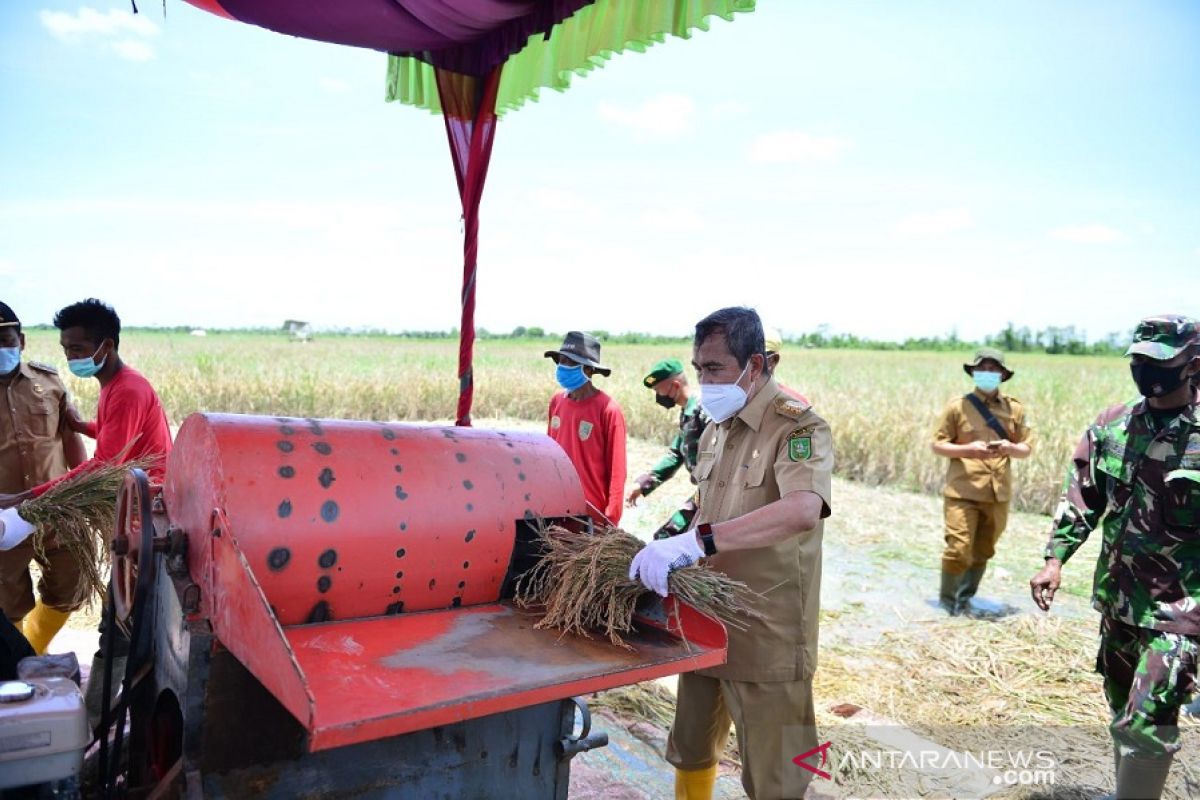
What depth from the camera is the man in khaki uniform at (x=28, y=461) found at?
4.32 meters

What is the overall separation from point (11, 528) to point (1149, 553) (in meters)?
4.53

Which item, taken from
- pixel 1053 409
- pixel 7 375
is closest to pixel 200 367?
pixel 7 375

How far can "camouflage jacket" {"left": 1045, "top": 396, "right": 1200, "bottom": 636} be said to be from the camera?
3.23 m

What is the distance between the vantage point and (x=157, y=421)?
4113 millimetres

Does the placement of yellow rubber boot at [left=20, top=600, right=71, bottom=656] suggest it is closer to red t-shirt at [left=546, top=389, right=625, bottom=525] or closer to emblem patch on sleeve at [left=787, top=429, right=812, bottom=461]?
red t-shirt at [left=546, top=389, right=625, bottom=525]

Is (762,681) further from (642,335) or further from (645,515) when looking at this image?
(642,335)

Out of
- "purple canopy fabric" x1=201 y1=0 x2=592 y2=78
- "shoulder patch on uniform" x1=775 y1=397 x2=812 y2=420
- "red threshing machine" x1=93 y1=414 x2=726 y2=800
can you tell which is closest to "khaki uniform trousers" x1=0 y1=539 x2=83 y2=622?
"red threshing machine" x1=93 y1=414 x2=726 y2=800

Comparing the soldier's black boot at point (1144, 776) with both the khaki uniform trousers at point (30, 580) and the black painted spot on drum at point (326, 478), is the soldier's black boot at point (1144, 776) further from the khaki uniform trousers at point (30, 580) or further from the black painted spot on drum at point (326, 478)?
the khaki uniform trousers at point (30, 580)

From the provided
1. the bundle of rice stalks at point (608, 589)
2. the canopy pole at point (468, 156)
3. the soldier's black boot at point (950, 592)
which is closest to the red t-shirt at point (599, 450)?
the canopy pole at point (468, 156)

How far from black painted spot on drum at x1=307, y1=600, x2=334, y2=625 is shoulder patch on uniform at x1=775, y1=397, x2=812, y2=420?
5.26 feet

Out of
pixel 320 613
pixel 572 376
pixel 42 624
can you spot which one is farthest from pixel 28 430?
pixel 320 613

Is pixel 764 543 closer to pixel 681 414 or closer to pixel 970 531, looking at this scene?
pixel 681 414

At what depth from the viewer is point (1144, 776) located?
10.3ft

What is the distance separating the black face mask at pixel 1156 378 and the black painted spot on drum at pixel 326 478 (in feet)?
9.92
